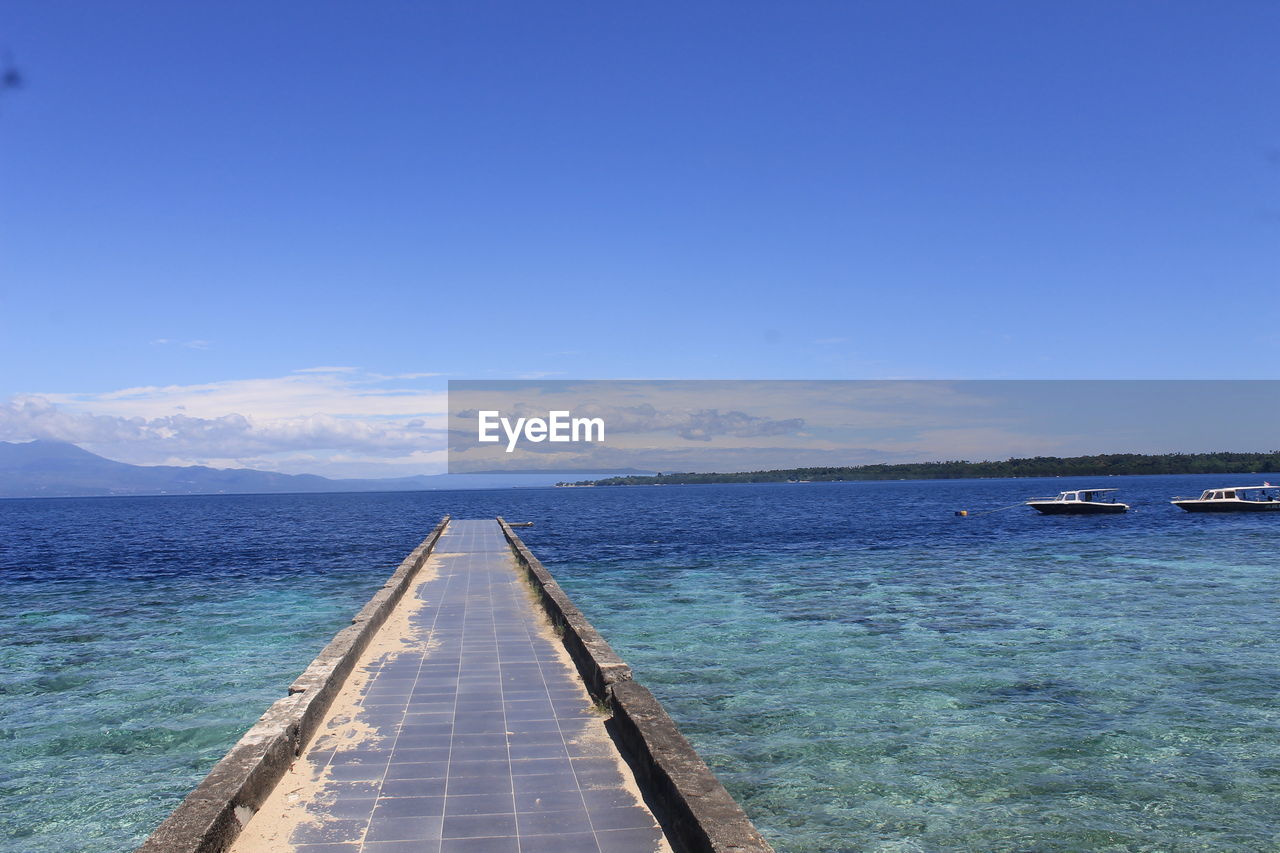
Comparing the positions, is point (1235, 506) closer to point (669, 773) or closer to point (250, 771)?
point (669, 773)

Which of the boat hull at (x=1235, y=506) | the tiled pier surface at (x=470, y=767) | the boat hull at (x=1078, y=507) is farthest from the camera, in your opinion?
the boat hull at (x=1078, y=507)

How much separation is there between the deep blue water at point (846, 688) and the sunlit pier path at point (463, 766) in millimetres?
2137

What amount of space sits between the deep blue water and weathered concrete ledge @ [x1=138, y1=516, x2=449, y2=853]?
2167mm

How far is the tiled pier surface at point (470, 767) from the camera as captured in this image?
5.69 metres

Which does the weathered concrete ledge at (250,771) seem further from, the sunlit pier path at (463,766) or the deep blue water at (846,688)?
the deep blue water at (846,688)

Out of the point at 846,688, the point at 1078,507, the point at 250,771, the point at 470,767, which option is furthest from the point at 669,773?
the point at 1078,507

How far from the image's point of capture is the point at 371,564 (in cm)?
3500

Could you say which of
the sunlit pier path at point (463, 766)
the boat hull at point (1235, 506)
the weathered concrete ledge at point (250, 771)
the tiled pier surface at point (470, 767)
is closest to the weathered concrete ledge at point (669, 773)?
the sunlit pier path at point (463, 766)

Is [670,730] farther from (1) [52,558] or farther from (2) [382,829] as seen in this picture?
(1) [52,558]

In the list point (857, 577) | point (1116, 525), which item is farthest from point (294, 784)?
point (1116, 525)

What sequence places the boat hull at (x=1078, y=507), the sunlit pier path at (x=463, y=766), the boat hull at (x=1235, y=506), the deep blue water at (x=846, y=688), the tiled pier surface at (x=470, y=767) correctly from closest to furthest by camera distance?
the sunlit pier path at (x=463, y=766)
the tiled pier surface at (x=470, y=767)
the deep blue water at (x=846, y=688)
the boat hull at (x=1235, y=506)
the boat hull at (x=1078, y=507)

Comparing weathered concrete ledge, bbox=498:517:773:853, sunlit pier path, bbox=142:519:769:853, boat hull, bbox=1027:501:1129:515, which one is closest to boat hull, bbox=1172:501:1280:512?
boat hull, bbox=1027:501:1129:515

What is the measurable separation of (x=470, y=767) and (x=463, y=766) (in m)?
0.07

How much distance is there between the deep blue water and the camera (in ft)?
29.2
